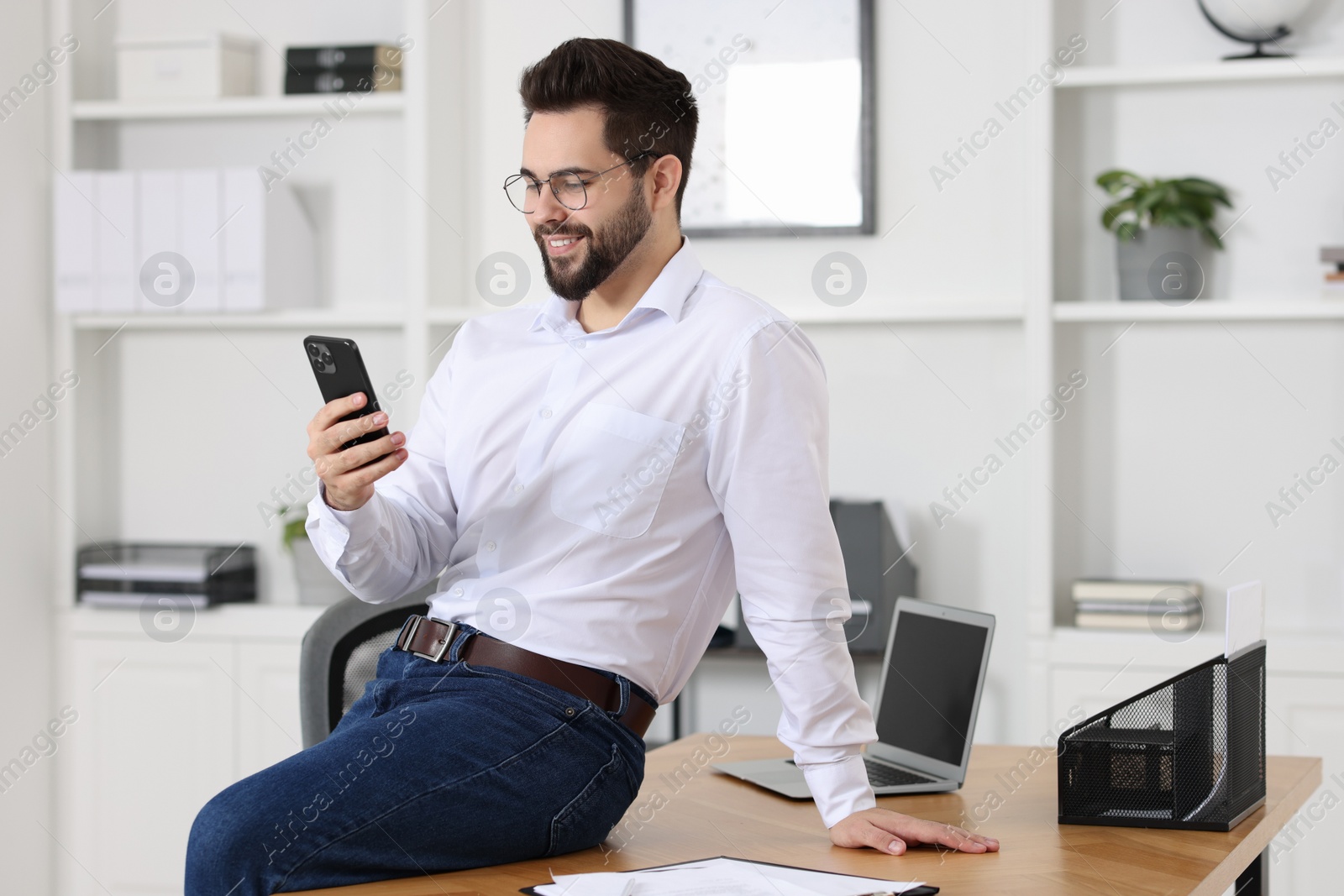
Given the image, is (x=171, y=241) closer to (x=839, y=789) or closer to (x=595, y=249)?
(x=595, y=249)

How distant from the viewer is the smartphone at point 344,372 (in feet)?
4.38

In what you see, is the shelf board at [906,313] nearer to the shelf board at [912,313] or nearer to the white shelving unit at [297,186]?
the shelf board at [912,313]

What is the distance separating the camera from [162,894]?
Answer: 3176 millimetres

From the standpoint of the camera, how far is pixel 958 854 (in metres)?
1.29

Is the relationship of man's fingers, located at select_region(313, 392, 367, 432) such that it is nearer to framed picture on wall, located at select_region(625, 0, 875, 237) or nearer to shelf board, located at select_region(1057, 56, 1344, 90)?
framed picture on wall, located at select_region(625, 0, 875, 237)

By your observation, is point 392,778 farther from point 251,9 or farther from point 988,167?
point 251,9

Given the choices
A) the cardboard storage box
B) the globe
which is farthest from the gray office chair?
the globe

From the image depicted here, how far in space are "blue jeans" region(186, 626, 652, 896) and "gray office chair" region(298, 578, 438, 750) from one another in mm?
265

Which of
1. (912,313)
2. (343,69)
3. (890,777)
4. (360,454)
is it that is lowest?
(890,777)

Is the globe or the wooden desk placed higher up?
the globe

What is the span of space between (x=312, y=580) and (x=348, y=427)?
194 centimetres

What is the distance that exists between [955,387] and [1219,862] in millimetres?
1823

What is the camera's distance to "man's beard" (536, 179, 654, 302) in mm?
1578

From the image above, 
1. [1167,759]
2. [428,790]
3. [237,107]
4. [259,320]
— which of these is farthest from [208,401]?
[1167,759]
